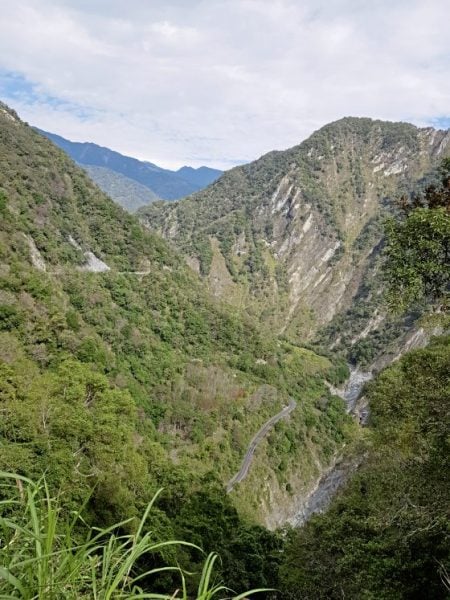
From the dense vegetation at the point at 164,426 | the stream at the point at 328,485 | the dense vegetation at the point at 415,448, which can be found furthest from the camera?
the stream at the point at 328,485

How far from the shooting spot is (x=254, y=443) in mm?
63906

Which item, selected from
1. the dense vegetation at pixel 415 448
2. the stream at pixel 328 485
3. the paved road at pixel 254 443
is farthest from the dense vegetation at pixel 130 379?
the dense vegetation at pixel 415 448

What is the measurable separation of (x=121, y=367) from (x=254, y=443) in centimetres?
2210

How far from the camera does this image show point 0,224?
5694 cm

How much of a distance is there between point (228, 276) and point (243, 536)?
6184 inches

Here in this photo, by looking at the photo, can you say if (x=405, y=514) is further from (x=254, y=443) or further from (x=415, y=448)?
(x=254, y=443)

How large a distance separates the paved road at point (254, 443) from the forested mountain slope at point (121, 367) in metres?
0.97

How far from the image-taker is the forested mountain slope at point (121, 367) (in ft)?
87.1

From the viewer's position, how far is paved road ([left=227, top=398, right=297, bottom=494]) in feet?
185

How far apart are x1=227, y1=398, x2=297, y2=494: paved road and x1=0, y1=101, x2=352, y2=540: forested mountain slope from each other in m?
0.97

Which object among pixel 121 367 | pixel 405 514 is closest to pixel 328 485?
pixel 121 367

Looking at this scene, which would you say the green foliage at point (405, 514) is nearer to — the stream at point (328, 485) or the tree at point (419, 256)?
the tree at point (419, 256)

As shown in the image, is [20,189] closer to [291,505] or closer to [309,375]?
[291,505]

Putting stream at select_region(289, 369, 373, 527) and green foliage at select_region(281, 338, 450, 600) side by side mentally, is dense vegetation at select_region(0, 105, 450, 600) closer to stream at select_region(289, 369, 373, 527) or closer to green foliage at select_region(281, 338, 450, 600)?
green foliage at select_region(281, 338, 450, 600)
